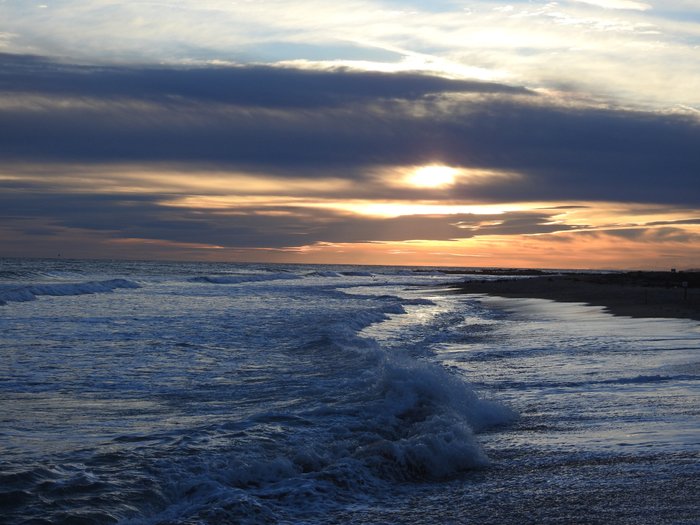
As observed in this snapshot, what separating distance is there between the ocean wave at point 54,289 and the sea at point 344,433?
19.7 metres

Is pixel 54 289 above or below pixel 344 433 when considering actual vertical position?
below

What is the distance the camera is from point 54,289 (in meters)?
45.3

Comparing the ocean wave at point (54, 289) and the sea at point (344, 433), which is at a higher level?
the sea at point (344, 433)

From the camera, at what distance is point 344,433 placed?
29.7 ft

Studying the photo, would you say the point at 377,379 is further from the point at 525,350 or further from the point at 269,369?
the point at 525,350

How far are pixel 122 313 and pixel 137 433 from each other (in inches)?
795

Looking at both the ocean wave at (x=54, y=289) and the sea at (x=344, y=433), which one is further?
the ocean wave at (x=54, y=289)

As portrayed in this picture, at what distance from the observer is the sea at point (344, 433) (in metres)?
6.37

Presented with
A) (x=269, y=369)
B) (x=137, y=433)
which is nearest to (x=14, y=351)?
(x=269, y=369)

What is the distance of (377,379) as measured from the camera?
41.1 ft

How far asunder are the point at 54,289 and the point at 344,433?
40728 mm

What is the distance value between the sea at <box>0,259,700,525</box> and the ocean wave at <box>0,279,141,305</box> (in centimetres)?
1969

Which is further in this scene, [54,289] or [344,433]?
[54,289]

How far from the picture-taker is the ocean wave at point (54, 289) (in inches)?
1445
